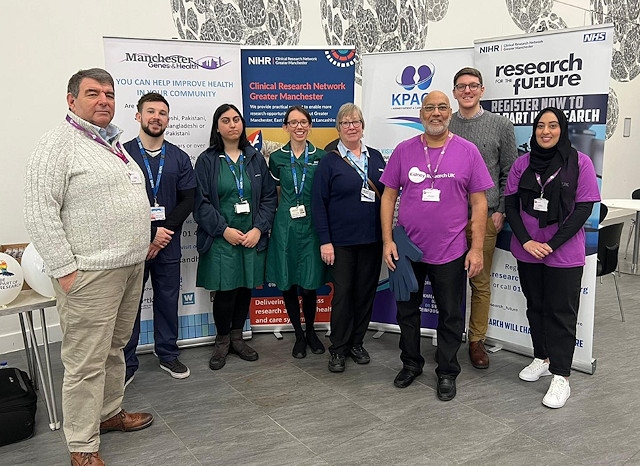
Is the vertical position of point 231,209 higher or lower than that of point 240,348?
higher

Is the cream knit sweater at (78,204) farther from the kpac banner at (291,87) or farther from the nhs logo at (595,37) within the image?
the nhs logo at (595,37)

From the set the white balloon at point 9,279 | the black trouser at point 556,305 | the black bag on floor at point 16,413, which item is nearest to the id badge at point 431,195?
the black trouser at point 556,305

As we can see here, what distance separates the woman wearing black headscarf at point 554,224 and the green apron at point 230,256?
59.4 inches

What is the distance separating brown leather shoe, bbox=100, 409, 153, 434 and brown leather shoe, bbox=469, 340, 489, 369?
6.32 ft

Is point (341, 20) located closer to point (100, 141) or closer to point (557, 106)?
point (557, 106)

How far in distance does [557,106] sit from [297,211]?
5.35 feet

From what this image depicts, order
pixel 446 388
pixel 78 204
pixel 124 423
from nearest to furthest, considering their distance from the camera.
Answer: pixel 78 204 → pixel 124 423 → pixel 446 388

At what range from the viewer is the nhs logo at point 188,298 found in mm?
3574

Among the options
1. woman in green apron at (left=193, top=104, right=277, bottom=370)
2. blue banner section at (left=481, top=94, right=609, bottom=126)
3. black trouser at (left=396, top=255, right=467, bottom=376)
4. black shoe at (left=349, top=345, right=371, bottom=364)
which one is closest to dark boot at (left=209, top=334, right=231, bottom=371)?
woman in green apron at (left=193, top=104, right=277, bottom=370)

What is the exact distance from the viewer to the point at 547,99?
120 inches

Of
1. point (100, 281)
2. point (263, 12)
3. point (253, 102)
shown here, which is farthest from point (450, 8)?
point (100, 281)

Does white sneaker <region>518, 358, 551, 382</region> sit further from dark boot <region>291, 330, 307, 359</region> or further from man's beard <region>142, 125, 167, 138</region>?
man's beard <region>142, 125, 167, 138</region>

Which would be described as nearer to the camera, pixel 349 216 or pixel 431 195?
pixel 431 195

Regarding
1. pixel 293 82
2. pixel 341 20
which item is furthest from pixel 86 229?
pixel 341 20
